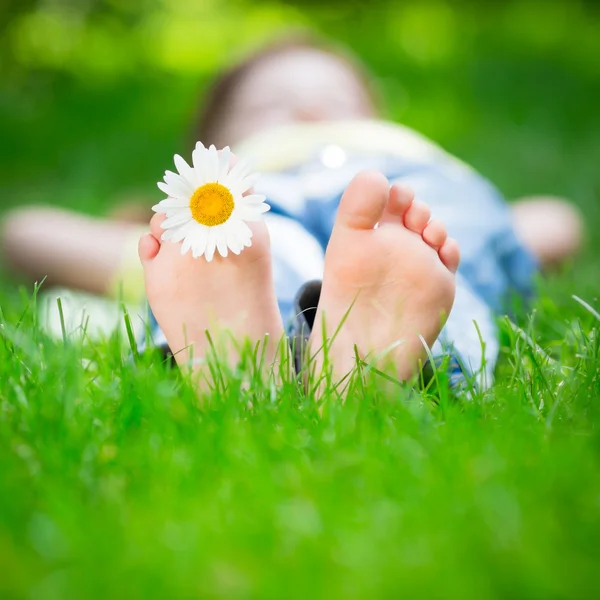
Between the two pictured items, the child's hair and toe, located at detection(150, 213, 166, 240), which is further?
the child's hair

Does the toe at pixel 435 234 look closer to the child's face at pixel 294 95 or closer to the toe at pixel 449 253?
the toe at pixel 449 253

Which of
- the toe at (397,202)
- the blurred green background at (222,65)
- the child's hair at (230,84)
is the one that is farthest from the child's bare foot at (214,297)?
the blurred green background at (222,65)

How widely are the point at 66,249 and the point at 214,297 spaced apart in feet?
2.75

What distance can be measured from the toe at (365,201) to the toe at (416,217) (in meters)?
0.04

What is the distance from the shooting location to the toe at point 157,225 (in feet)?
3.02

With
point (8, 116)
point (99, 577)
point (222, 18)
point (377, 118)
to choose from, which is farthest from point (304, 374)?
point (222, 18)

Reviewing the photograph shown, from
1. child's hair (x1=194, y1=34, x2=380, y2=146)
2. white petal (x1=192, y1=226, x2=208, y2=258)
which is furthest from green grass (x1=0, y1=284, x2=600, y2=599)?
child's hair (x1=194, y1=34, x2=380, y2=146)

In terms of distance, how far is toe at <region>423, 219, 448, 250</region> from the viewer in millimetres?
903

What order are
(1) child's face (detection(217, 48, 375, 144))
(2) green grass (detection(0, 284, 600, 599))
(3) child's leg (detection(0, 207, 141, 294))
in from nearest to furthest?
1. (2) green grass (detection(0, 284, 600, 599))
2. (3) child's leg (detection(0, 207, 141, 294))
3. (1) child's face (detection(217, 48, 375, 144))

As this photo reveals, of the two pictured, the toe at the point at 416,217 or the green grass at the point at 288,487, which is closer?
the green grass at the point at 288,487

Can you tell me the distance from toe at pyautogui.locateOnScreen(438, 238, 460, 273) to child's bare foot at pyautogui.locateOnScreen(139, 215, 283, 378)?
203 mm

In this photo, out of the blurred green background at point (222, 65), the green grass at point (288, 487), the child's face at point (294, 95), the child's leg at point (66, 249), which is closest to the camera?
the green grass at point (288, 487)

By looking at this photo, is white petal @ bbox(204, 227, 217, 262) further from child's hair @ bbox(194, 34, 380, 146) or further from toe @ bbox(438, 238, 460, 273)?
child's hair @ bbox(194, 34, 380, 146)

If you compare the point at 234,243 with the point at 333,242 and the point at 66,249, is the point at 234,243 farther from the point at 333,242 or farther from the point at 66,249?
the point at 66,249
